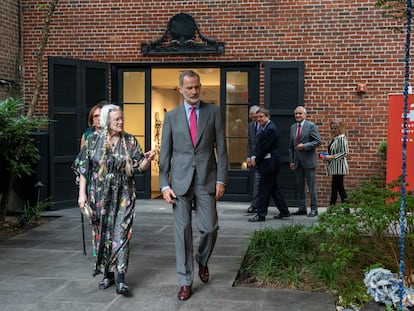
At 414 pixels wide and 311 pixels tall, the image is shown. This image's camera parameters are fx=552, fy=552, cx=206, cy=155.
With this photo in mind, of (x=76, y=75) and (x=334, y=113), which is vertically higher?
(x=76, y=75)

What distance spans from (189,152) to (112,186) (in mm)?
739

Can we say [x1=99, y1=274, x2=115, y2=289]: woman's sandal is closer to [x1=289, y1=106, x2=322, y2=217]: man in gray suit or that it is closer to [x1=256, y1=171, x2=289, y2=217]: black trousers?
[x1=256, y1=171, x2=289, y2=217]: black trousers

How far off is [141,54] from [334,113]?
3.74 meters

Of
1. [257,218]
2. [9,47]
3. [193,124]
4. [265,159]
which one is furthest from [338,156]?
[9,47]

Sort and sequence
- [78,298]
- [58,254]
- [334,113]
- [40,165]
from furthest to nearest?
[334,113] < [40,165] < [58,254] < [78,298]

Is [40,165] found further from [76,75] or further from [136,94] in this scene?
[136,94]

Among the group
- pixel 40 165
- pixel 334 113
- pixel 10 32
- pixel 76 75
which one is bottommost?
pixel 40 165

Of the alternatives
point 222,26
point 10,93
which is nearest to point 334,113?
point 222,26

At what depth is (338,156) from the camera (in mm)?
8578

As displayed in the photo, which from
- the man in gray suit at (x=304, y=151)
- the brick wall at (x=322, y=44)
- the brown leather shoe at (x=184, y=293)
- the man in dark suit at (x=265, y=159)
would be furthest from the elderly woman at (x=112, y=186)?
the brick wall at (x=322, y=44)

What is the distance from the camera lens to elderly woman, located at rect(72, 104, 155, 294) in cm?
479

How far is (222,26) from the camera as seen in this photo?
10.1 metres

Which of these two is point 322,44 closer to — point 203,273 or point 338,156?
point 338,156

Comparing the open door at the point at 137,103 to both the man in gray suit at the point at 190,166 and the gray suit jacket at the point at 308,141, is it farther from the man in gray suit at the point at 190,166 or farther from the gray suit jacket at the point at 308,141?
the man in gray suit at the point at 190,166
